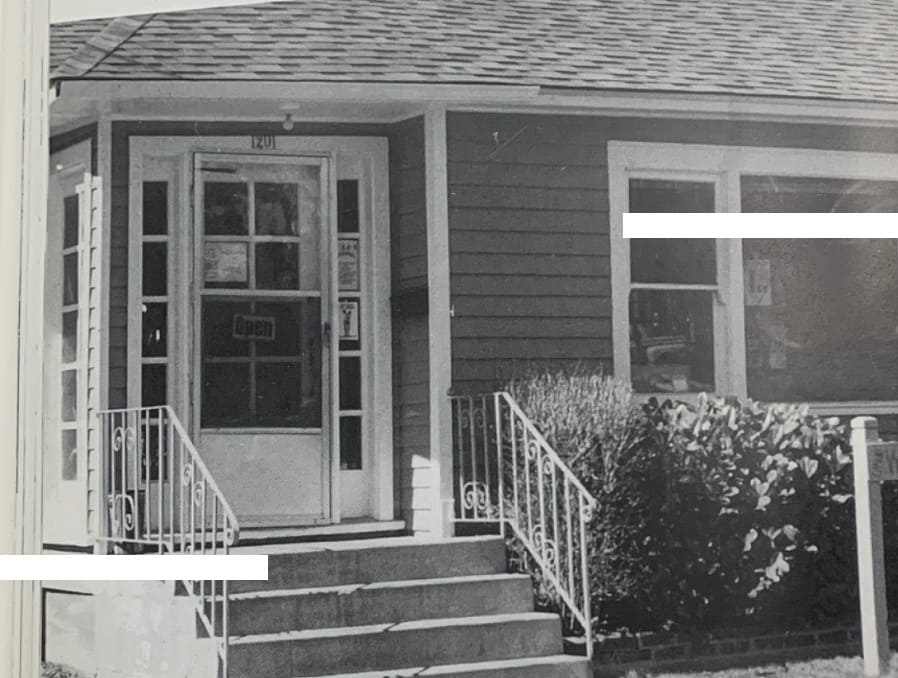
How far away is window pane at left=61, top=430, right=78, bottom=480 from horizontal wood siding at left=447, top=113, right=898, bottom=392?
1023mm

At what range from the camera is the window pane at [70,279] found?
2.88 metres

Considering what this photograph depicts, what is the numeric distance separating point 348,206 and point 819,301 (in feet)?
4.38

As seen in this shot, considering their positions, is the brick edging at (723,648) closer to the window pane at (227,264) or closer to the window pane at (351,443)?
the window pane at (351,443)

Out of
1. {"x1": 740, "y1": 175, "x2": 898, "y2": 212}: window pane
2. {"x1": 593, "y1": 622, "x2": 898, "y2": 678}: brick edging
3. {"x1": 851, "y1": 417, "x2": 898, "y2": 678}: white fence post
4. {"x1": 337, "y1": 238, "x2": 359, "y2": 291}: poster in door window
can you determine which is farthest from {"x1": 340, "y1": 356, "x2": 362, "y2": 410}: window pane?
{"x1": 851, "y1": 417, "x2": 898, "y2": 678}: white fence post

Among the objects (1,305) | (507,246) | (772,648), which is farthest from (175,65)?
(772,648)

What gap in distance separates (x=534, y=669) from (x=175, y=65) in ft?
6.14

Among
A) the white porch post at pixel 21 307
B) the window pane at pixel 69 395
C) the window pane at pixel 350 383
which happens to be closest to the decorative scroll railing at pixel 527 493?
the window pane at pixel 350 383

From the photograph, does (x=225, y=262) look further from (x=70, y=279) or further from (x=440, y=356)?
(x=440, y=356)

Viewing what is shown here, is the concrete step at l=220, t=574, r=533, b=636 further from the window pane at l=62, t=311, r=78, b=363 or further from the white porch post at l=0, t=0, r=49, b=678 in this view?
the window pane at l=62, t=311, r=78, b=363

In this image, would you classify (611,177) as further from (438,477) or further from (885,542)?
(885,542)

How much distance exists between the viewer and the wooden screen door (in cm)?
290

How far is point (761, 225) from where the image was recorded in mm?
3057

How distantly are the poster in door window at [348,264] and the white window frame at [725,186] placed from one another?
70cm

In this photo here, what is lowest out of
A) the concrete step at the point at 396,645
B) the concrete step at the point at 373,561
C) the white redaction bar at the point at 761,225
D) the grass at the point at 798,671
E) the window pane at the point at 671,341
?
the grass at the point at 798,671
